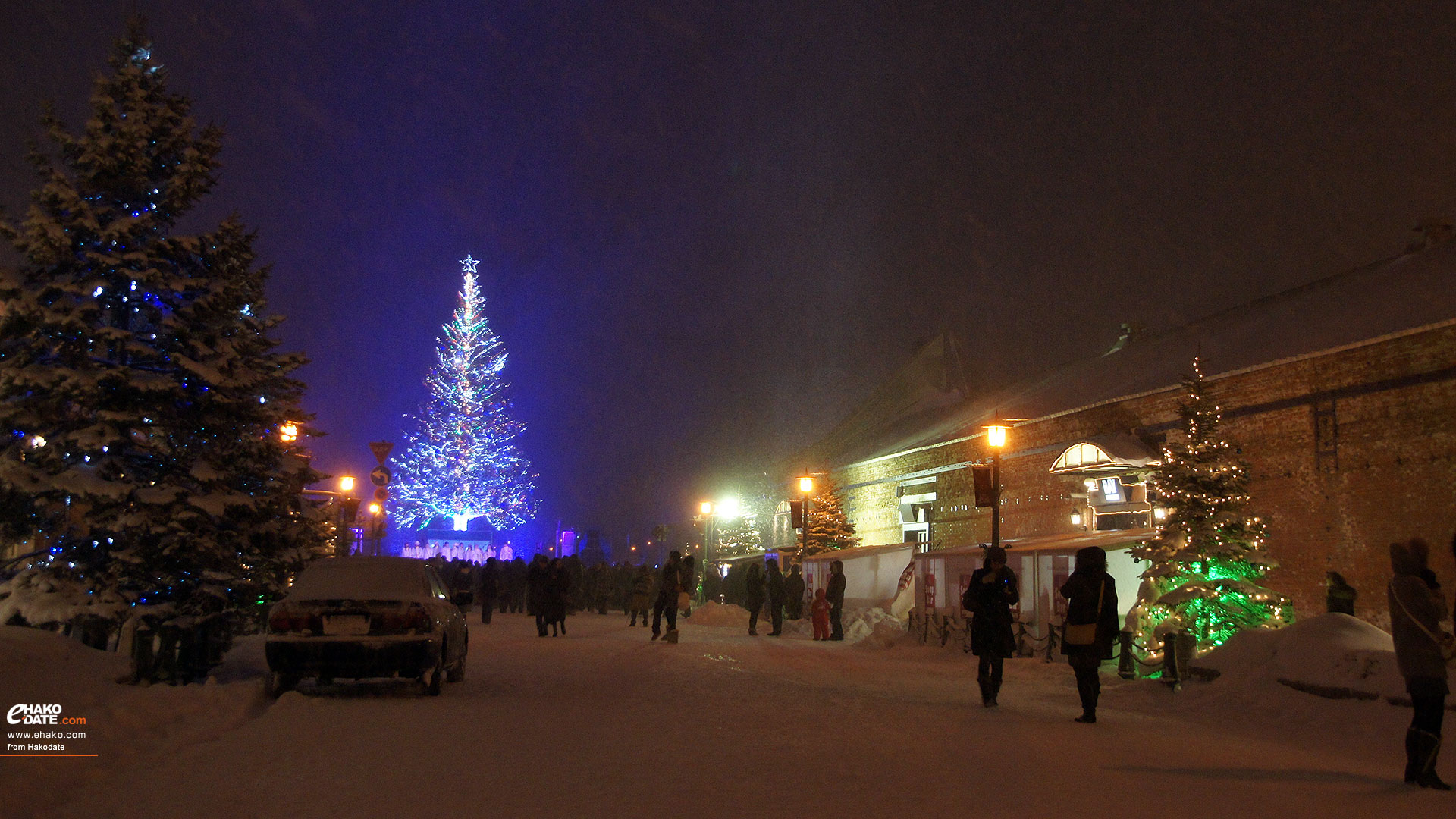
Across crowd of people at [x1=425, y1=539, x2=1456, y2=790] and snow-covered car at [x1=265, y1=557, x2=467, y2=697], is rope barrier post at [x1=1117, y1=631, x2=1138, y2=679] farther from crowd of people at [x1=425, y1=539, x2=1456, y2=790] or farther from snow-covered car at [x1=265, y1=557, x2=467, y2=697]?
snow-covered car at [x1=265, y1=557, x2=467, y2=697]

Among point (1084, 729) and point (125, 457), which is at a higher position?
point (125, 457)

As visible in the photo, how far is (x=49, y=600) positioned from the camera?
36.6ft

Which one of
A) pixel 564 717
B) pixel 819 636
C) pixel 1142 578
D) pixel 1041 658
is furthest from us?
pixel 819 636

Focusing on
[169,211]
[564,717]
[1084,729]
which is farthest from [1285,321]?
[169,211]

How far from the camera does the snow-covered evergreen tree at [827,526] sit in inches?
1503

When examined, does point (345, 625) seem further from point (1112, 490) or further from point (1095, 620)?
point (1112, 490)

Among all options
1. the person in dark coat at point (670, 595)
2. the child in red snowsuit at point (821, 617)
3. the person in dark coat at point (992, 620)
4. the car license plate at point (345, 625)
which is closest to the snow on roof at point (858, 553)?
the child in red snowsuit at point (821, 617)

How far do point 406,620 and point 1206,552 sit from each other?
1210 centimetres

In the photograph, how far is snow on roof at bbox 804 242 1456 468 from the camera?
20.4 metres

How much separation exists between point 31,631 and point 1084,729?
34.0ft

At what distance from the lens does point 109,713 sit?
8.41m

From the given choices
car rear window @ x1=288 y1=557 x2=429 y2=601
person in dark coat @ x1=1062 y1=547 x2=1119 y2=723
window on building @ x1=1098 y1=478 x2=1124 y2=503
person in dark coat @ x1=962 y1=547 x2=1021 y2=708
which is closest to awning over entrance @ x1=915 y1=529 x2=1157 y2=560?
window on building @ x1=1098 y1=478 x2=1124 y2=503

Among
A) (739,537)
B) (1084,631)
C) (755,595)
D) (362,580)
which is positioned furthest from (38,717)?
(739,537)

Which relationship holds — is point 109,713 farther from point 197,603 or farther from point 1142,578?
point 1142,578
